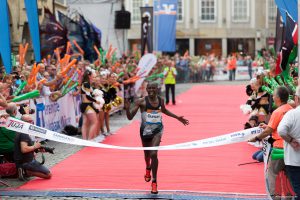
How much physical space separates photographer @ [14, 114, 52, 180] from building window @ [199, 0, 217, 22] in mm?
54184

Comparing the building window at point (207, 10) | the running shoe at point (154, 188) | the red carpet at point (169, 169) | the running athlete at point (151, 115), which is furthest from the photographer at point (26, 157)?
the building window at point (207, 10)

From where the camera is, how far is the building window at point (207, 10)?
210 feet

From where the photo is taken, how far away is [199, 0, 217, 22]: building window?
64.1 meters

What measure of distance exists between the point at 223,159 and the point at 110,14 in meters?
17.2

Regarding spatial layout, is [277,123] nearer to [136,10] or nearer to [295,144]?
[295,144]

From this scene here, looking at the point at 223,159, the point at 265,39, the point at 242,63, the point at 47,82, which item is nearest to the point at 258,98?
the point at 223,159

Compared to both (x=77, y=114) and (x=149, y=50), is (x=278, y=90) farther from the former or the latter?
(x=149, y=50)

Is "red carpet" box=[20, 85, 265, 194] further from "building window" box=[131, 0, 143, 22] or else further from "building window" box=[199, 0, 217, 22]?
"building window" box=[199, 0, 217, 22]

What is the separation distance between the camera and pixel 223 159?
42.2 ft

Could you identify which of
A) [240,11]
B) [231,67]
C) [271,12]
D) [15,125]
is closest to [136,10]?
[240,11]

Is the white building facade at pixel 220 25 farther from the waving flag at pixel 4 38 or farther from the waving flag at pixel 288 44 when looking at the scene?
the waving flag at pixel 288 44

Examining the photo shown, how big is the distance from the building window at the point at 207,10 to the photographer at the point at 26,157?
2133 inches

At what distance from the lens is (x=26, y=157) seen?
1084 centimetres

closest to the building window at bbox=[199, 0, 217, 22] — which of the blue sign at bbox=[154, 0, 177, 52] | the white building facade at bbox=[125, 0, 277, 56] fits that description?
the white building facade at bbox=[125, 0, 277, 56]
